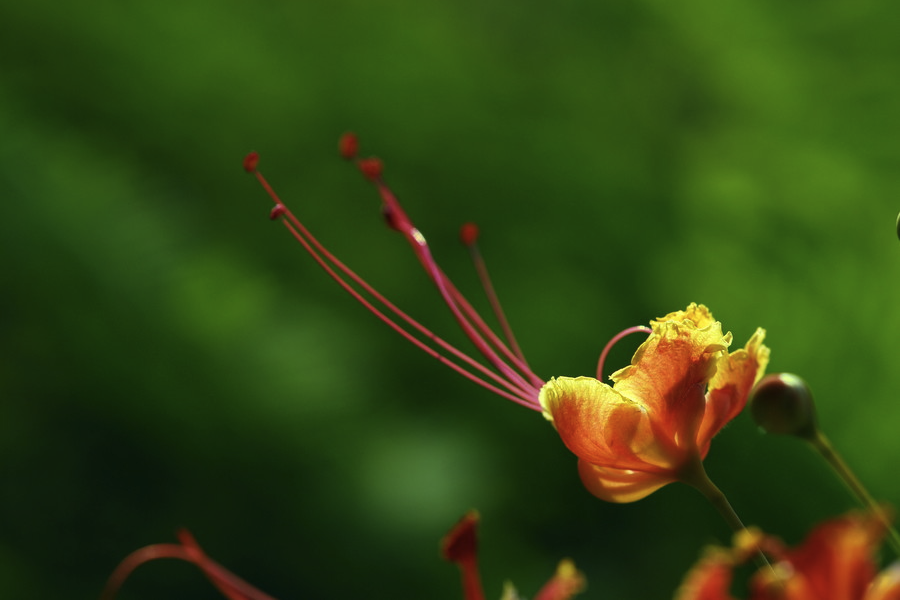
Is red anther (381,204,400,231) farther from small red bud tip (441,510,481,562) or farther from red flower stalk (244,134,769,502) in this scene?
small red bud tip (441,510,481,562)

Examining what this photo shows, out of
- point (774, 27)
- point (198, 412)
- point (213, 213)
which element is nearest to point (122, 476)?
point (198, 412)

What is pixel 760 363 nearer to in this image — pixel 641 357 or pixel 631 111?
pixel 641 357

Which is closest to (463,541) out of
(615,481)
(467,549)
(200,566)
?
(467,549)

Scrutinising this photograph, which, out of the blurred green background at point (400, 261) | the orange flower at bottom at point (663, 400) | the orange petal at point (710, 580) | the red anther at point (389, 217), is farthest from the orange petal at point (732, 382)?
the blurred green background at point (400, 261)

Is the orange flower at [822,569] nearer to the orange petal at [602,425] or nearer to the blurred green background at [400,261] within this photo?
the orange petal at [602,425]

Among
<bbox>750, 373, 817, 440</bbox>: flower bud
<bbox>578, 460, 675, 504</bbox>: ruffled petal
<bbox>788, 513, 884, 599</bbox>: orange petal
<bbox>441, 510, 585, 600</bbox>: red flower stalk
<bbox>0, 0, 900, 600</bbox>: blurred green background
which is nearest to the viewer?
<bbox>788, 513, 884, 599</bbox>: orange petal

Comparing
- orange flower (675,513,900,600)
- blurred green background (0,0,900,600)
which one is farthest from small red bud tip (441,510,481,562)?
blurred green background (0,0,900,600)

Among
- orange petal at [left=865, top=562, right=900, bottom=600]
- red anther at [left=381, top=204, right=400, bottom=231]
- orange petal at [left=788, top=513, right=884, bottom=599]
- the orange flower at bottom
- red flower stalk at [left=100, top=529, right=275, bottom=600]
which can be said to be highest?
red anther at [left=381, top=204, right=400, bottom=231]
